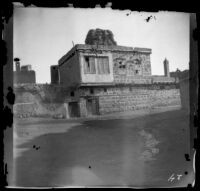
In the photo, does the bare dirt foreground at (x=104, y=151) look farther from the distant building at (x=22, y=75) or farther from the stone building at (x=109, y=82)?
the distant building at (x=22, y=75)

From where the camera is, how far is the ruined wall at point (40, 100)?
3.05 m

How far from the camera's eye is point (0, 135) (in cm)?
221

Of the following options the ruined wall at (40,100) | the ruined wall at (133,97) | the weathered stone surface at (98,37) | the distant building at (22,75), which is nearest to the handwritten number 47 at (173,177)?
the ruined wall at (133,97)

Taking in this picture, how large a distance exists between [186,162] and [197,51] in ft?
4.98

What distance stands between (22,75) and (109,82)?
1.65 m

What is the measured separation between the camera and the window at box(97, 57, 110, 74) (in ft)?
13.0

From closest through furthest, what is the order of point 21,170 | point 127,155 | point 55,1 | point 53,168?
point 55,1
point 21,170
point 53,168
point 127,155

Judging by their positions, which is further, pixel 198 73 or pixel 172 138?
pixel 172 138

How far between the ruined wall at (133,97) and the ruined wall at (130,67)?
0.22 m

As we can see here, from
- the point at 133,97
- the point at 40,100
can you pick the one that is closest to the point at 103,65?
the point at 133,97

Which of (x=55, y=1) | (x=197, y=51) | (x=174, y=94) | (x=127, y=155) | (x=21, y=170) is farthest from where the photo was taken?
(x=174, y=94)

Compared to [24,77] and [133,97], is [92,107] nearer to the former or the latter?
[133,97]

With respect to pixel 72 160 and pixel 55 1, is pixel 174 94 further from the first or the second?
pixel 55 1

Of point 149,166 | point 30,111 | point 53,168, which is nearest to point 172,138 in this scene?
point 149,166
